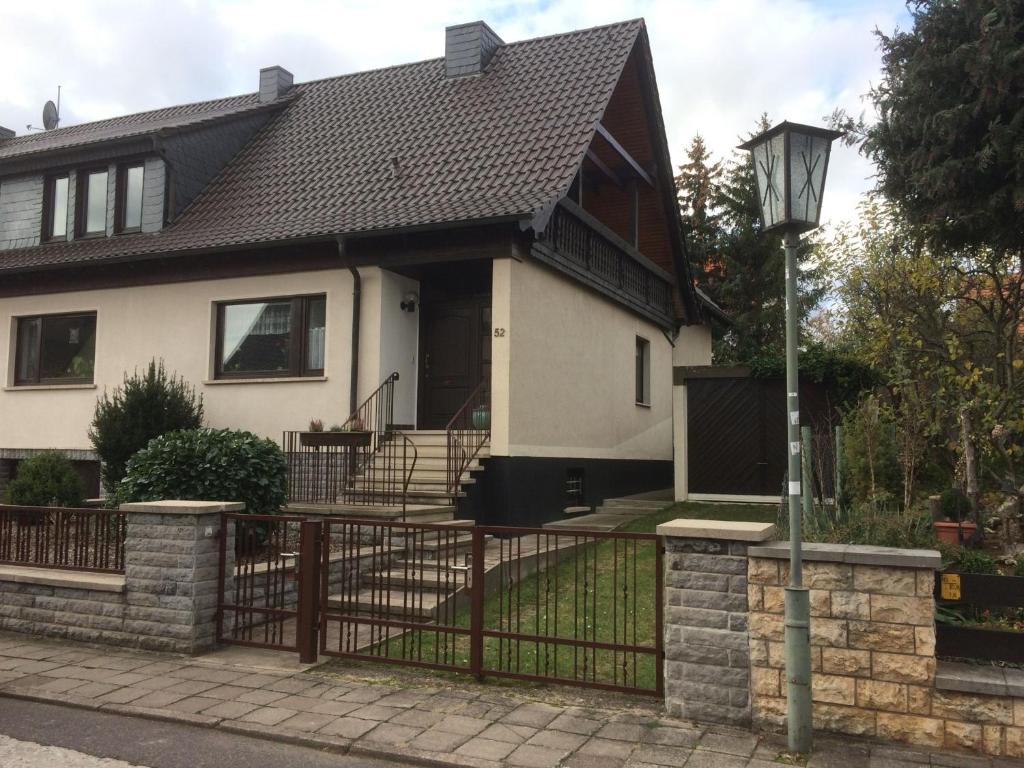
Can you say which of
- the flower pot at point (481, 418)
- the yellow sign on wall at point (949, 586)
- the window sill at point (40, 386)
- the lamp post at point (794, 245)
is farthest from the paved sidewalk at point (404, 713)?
the window sill at point (40, 386)

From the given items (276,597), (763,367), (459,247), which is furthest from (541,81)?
(276,597)

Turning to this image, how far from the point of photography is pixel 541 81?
15.1m

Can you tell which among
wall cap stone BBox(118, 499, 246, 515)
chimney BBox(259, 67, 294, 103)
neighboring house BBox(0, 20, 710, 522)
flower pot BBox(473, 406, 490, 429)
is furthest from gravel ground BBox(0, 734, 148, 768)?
chimney BBox(259, 67, 294, 103)

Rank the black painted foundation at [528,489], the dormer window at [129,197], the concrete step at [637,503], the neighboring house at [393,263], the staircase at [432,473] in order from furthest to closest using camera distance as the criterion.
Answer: the dormer window at [129,197]
the concrete step at [637,503]
the neighboring house at [393,263]
the black painted foundation at [528,489]
the staircase at [432,473]

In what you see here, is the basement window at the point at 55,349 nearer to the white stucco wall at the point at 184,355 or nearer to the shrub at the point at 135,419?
the white stucco wall at the point at 184,355

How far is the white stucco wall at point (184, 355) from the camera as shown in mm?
12766

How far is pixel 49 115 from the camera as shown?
23.6m

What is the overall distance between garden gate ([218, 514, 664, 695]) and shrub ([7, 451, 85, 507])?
13.7ft

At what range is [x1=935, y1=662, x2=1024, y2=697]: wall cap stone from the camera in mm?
4758

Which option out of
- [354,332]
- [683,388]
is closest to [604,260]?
[683,388]

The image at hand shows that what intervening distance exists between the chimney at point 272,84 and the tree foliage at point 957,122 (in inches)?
532

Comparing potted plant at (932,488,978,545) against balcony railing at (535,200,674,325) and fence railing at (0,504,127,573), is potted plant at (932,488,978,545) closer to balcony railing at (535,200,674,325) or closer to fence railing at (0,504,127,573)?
balcony railing at (535,200,674,325)

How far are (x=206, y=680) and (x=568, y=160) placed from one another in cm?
884

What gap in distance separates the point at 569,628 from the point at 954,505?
5235 millimetres
